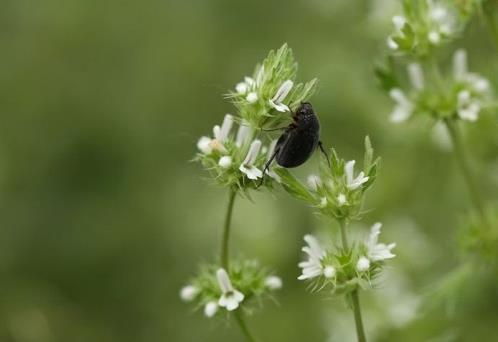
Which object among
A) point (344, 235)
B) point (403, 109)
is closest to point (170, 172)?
point (403, 109)

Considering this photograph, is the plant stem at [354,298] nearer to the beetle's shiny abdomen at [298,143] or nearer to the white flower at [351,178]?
the white flower at [351,178]

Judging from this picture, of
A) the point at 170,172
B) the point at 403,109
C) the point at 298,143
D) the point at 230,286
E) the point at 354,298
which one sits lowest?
the point at 354,298

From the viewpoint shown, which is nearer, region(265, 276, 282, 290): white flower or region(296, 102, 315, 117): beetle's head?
region(296, 102, 315, 117): beetle's head

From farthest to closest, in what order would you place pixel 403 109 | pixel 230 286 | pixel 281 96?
pixel 403 109 < pixel 230 286 < pixel 281 96

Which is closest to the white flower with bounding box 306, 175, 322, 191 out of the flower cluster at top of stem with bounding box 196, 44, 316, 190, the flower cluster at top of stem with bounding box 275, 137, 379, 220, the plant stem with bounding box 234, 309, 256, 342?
the flower cluster at top of stem with bounding box 275, 137, 379, 220

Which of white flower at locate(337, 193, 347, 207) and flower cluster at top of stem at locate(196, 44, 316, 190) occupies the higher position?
flower cluster at top of stem at locate(196, 44, 316, 190)

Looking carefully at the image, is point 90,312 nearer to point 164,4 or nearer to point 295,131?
point 164,4

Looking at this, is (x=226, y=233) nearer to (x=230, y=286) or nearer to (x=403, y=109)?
(x=230, y=286)

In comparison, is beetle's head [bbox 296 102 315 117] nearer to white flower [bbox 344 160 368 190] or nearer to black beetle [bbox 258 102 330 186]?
black beetle [bbox 258 102 330 186]
